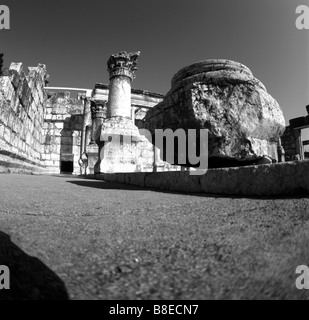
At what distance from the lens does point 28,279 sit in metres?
0.72

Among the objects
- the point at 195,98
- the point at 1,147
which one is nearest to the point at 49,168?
the point at 1,147

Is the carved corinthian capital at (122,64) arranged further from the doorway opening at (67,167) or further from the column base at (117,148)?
the doorway opening at (67,167)

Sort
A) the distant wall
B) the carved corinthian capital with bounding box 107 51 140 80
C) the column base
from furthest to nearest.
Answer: the distant wall
the carved corinthian capital with bounding box 107 51 140 80
the column base

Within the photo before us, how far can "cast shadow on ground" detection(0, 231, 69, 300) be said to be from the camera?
0.67 metres

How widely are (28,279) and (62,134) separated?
14.6 m

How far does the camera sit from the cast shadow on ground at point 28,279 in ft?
2.18

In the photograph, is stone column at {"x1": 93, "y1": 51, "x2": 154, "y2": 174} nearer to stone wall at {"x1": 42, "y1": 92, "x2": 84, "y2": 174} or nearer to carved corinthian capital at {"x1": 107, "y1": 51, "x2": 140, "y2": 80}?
carved corinthian capital at {"x1": 107, "y1": 51, "x2": 140, "y2": 80}

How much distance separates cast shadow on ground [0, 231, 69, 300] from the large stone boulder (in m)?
2.08

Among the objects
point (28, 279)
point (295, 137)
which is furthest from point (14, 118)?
point (295, 137)

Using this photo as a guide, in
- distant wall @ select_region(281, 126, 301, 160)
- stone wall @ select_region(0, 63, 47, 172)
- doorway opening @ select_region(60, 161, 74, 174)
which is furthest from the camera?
doorway opening @ select_region(60, 161, 74, 174)

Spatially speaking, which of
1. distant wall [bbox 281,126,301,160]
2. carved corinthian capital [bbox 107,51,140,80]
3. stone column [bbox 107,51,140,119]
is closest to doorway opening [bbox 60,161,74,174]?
stone column [bbox 107,51,140,119]
